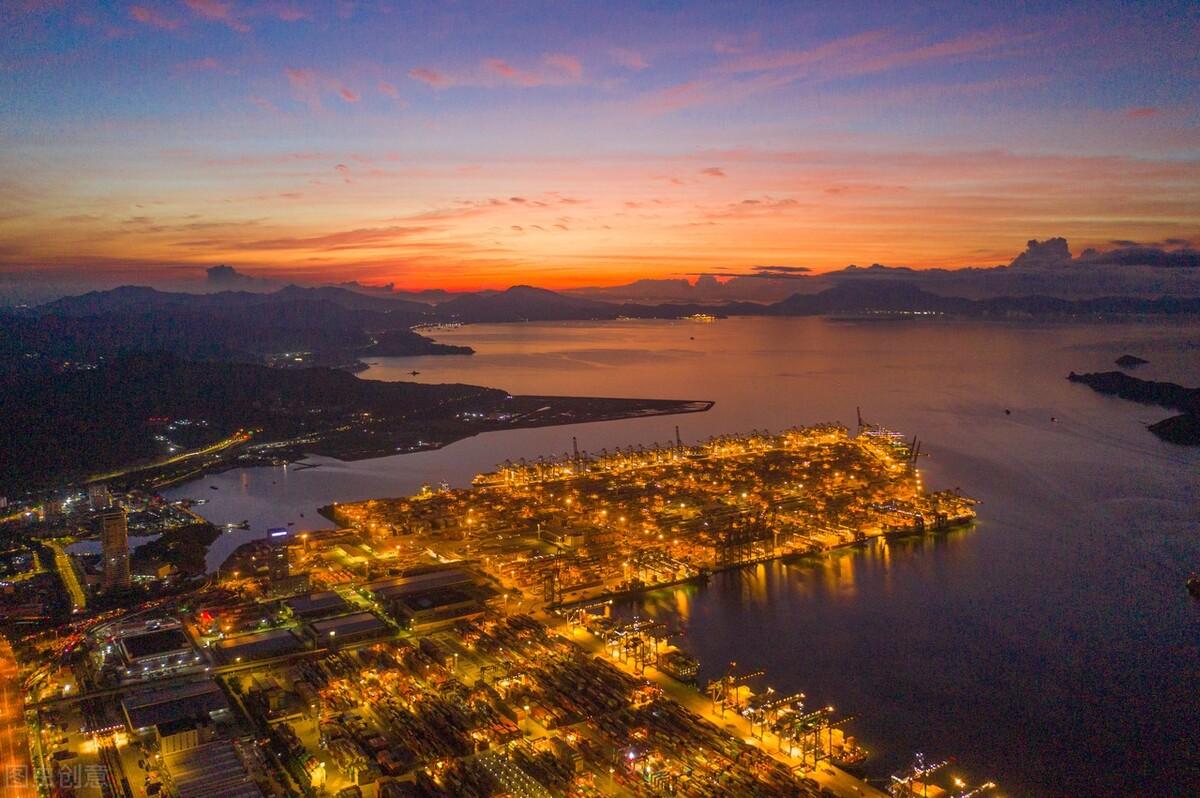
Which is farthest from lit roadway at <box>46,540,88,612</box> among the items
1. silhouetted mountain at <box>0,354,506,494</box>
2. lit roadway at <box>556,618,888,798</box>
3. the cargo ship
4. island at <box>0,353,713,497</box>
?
the cargo ship

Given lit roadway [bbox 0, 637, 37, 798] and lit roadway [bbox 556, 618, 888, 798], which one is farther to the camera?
lit roadway [bbox 556, 618, 888, 798]

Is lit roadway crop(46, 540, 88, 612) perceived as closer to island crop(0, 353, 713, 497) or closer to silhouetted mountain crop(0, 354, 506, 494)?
island crop(0, 353, 713, 497)

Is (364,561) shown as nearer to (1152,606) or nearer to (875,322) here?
(1152,606)

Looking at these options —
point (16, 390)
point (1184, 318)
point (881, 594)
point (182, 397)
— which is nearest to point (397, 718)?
point (881, 594)

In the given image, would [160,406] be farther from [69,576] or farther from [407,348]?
[407,348]

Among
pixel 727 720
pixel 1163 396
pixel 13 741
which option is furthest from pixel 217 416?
pixel 1163 396

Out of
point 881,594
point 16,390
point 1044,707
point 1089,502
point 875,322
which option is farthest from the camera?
point 875,322

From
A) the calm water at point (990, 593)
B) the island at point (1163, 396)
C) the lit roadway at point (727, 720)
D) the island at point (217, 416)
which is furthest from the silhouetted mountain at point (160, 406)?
the island at point (1163, 396)
